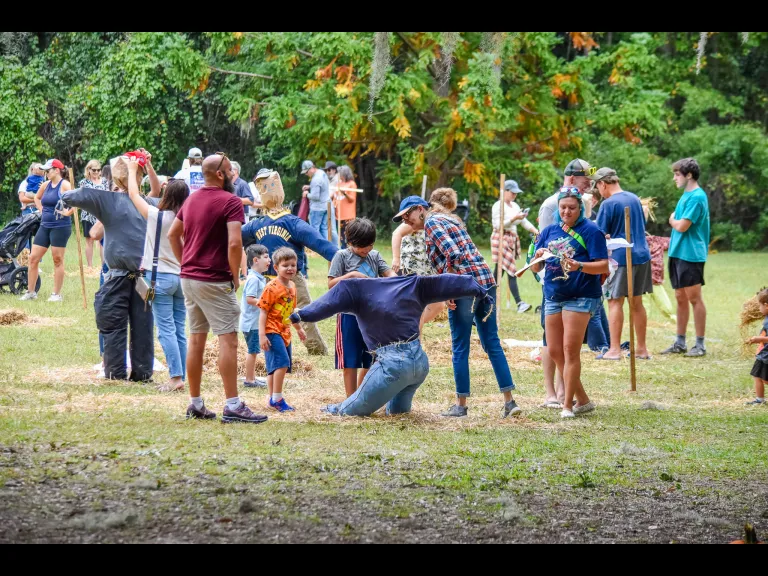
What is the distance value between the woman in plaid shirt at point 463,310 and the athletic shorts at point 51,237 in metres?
7.15

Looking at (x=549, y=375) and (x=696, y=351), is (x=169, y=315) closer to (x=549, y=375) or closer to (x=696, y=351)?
(x=549, y=375)

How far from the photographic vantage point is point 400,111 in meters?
20.7

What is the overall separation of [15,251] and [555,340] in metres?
8.90

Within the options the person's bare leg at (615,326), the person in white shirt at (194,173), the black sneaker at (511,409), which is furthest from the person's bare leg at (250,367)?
the person in white shirt at (194,173)

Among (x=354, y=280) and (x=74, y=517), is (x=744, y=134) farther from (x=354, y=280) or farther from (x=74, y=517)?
(x=74, y=517)

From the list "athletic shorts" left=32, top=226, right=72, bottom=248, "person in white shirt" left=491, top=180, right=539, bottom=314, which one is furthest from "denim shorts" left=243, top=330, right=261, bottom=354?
"person in white shirt" left=491, top=180, right=539, bottom=314

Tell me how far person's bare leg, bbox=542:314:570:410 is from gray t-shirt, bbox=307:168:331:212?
9.74 m

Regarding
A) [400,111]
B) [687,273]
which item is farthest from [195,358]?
[400,111]

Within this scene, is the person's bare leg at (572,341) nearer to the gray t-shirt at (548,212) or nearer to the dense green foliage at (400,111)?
the gray t-shirt at (548,212)

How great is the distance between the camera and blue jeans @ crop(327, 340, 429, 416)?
709 centimetres

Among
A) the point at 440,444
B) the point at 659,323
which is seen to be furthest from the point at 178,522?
the point at 659,323

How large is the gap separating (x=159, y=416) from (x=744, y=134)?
2551 centimetres

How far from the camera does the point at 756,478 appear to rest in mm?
Result: 6125

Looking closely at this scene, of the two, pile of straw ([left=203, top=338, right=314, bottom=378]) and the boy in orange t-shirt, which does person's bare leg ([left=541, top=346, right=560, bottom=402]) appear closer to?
the boy in orange t-shirt
